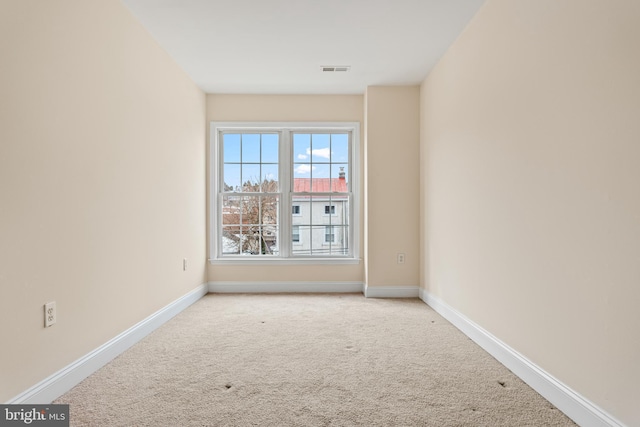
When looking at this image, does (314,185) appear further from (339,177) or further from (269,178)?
(269,178)

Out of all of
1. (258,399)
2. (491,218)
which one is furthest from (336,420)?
(491,218)

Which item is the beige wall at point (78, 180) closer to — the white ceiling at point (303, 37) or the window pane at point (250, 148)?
the white ceiling at point (303, 37)

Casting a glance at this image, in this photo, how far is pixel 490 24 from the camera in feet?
8.50

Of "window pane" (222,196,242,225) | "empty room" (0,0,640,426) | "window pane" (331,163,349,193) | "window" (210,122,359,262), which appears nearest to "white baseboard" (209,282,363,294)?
"empty room" (0,0,640,426)

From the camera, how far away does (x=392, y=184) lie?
4363 mm

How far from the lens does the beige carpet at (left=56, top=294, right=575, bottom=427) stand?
68.6 inches

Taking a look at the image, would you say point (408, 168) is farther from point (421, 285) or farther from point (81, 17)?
point (81, 17)

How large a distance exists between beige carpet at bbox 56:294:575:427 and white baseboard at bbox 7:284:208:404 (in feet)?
0.19

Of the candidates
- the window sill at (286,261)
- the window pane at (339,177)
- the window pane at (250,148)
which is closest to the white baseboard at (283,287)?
the window sill at (286,261)

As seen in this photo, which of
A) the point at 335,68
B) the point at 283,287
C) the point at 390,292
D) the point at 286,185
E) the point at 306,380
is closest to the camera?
the point at 306,380

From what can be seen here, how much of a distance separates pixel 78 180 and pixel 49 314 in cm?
77

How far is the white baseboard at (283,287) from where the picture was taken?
4.58m

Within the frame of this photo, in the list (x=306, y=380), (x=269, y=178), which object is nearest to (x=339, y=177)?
(x=269, y=178)

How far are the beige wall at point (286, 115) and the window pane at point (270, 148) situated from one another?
235 millimetres
